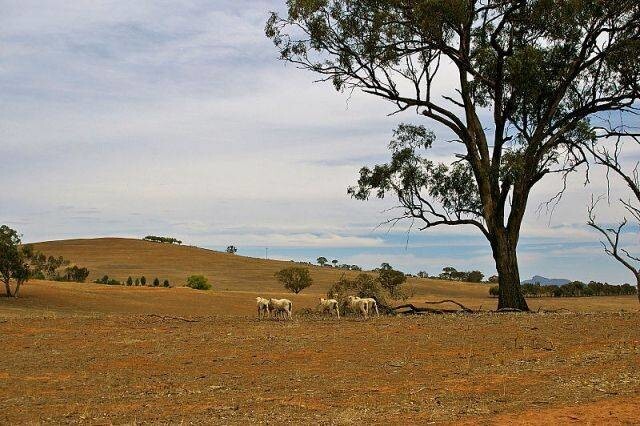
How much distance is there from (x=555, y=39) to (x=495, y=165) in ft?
18.2

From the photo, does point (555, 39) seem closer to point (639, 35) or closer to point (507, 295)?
point (639, 35)

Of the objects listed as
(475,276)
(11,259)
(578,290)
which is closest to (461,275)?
(475,276)

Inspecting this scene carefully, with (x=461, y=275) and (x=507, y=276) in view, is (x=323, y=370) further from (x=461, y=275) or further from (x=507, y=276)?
(x=461, y=275)

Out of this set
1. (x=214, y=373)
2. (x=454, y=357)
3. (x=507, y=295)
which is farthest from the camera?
(x=507, y=295)

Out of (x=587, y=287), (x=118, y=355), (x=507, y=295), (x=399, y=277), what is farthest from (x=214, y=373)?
(x=587, y=287)

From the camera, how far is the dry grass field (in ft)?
32.3

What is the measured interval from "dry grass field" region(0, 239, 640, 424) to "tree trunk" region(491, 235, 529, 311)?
12.8 feet

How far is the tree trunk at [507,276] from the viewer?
84.7ft

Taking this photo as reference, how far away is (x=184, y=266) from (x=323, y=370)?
315 ft

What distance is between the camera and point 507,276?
2589 cm

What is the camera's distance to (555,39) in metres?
26.7

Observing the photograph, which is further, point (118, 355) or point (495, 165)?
point (495, 165)

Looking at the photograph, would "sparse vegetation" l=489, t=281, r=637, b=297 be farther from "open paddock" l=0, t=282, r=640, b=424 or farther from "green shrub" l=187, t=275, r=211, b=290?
"open paddock" l=0, t=282, r=640, b=424

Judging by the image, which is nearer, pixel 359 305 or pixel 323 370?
pixel 323 370
